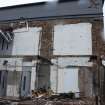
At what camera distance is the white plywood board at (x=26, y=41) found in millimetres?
19717

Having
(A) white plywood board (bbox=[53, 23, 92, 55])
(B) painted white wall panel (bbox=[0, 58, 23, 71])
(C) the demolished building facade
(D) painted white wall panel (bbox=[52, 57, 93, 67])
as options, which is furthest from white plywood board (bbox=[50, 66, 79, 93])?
(B) painted white wall panel (bbox=[0, 58, 23, 71])

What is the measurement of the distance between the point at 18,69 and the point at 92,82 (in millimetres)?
5913

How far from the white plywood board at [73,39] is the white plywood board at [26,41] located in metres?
1.62

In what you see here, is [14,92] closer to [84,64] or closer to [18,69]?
[18,69]

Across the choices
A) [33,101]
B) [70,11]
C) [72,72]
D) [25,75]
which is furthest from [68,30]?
[33,101]

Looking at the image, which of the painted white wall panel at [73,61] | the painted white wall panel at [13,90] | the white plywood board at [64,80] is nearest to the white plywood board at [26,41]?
the painted white wall panel at [73,61]

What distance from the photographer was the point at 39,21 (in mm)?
20688

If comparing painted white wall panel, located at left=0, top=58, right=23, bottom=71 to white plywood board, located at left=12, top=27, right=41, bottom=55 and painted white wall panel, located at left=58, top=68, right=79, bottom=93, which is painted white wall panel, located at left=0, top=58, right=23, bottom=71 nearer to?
white plywood board, located at left=12, top=27, right=41, bottom=55

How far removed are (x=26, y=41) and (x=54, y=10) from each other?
3615 mm

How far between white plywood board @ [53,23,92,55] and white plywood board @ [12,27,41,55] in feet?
5.31

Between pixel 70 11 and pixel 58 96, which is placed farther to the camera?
pixel 70 11

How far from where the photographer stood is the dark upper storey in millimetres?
A: 19783

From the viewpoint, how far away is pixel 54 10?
69.1 feet

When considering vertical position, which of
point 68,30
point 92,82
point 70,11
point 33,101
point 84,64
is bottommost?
point 33,101
